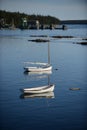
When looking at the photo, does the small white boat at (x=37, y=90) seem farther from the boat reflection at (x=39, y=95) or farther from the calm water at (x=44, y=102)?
the calm water at (x=44, y=102)

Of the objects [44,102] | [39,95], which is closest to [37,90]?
[39,95]

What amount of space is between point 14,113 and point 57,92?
7.46 metres

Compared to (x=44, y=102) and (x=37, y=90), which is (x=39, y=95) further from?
(x=44, y=102)

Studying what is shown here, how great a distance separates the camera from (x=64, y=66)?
1896 inches

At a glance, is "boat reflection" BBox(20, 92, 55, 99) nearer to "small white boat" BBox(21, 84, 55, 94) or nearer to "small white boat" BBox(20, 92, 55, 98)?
"small white boat" BBox(20, 92, 55, 98)

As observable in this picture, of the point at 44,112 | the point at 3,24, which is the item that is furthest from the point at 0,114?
the point at 3,24

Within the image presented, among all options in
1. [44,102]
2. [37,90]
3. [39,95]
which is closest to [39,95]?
[39,95]

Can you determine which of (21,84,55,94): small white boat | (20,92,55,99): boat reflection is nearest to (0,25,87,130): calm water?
(20,92,55,99): boat reflection

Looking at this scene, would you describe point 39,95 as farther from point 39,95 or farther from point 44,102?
point 44,102

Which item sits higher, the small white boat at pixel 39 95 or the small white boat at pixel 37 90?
the small white boat at pixel 37 90

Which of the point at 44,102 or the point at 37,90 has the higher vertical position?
the point at 37,90

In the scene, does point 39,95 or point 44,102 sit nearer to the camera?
point 44,102

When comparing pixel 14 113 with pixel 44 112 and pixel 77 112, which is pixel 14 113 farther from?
pixel 77 112

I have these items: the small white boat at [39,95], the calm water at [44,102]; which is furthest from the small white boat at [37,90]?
the calm water at [44,102]
